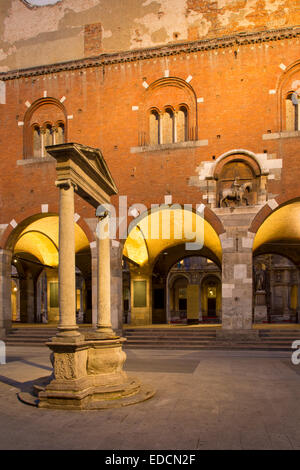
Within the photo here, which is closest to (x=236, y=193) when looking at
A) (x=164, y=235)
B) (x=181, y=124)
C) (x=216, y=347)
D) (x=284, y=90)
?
(x=181, y=124)

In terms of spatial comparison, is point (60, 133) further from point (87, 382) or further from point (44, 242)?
point (87, 382)

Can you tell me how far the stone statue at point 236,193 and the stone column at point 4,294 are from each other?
33.9 feet

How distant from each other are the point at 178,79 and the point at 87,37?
5.14 m

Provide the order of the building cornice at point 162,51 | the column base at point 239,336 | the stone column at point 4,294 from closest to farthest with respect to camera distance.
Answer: the column base at point 239,336
the building cornice at point 162,51
the stone column at point 4,294

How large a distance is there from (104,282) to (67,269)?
1.70 meters

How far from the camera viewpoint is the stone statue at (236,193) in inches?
612

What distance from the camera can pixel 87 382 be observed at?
724cm

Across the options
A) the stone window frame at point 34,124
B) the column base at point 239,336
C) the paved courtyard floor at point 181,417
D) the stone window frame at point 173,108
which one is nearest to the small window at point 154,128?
the stone window frame at point 173,108

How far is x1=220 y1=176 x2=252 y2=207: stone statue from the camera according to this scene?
51.0ft

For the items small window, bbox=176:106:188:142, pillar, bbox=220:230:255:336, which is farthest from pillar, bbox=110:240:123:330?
small window, bbox=176:106:188:142

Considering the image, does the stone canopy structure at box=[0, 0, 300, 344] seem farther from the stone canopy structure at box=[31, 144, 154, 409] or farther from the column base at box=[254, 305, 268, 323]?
the stone canopy structure at box=[31, 144, 154, 409]

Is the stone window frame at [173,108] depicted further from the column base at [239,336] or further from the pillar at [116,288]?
the column base at [239,336]
